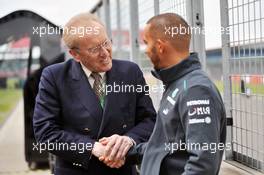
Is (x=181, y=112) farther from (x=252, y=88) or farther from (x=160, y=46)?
(x=252, y=88)

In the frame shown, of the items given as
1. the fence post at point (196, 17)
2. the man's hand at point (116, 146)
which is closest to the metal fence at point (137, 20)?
the fence post at point (196, 17)

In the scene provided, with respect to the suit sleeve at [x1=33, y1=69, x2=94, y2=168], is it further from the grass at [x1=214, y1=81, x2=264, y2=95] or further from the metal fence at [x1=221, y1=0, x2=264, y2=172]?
the metal fence at [x1=221, y1=0, x2=264, y2=172]

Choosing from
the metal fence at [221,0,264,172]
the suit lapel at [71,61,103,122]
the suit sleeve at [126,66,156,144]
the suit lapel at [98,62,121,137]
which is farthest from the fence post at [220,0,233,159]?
the suit lapel at [71,61,103,122]

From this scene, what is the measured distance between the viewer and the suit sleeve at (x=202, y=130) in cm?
132

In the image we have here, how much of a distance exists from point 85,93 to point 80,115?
99mm

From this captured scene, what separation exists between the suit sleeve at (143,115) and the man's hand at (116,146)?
9 cm

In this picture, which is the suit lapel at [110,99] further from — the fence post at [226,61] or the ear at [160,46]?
the fence post at [226,61]

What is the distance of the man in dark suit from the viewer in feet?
5.89

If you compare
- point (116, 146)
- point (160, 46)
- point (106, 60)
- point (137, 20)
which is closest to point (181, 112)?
point (160, 46)

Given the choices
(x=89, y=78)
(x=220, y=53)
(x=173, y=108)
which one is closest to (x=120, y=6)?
(x=220, y=53)

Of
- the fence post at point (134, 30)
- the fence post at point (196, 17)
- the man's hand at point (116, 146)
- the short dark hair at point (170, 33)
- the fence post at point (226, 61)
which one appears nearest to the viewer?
the short dark hair at point (170, 33)

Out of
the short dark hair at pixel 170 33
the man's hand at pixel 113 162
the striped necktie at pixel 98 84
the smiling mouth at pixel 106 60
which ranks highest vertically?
the short dark hair at pixel 170 33

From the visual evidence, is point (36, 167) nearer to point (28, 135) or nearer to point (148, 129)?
point (28, 135)

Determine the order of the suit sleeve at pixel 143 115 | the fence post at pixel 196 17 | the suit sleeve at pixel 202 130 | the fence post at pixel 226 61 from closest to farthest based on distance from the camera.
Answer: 1. the suit sleeve at pixel 202 130
2. the suit sleeve at pixel 143 115
3. the fence post at pixel 226 61
4. the fence post at pixel 196 17
